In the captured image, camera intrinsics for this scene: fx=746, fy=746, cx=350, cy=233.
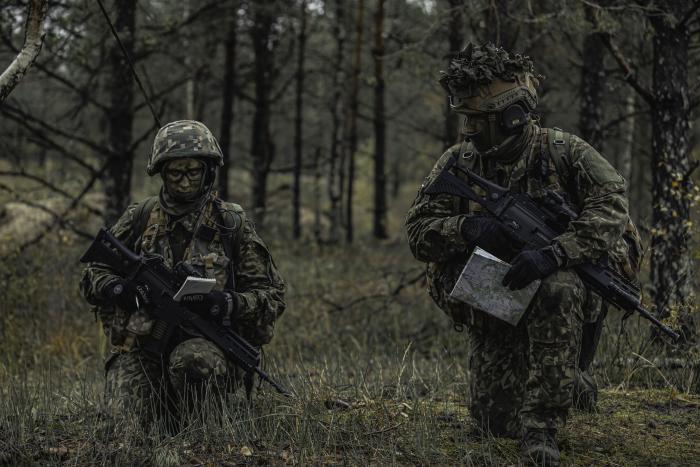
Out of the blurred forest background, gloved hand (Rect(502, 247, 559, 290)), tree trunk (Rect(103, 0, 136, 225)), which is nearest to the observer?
gloved hand (Rect(502, 247, 559, 290))

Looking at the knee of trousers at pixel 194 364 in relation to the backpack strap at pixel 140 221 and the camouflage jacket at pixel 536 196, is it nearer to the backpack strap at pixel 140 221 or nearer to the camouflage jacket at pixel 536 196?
the backpack strap at pixel 140 221

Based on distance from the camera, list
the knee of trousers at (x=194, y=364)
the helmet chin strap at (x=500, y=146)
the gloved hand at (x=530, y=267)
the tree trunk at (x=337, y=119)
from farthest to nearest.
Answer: the tree trunk at (x=337, y=119) → the knee of trousers at (x=194, y=364) → the helmet chin strap at (x=500, y=146) → the gloved hand at (x=530, y=267)

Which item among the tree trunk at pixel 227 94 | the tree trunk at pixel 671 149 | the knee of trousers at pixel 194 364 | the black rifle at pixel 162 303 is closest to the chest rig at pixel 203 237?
the black rifle at pixel 162 303

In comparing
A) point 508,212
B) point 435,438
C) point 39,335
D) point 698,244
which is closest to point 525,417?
point 435,438

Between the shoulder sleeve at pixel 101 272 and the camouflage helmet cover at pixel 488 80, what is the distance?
6.65 feet

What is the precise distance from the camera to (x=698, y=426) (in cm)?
420

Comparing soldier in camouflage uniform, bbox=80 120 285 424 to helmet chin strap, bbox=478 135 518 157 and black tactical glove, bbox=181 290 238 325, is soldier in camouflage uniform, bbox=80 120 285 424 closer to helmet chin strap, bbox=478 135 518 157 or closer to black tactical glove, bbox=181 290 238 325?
black tactical glove, bbox=181 290 238 325

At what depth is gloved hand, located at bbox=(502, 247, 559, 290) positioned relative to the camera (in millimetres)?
3551

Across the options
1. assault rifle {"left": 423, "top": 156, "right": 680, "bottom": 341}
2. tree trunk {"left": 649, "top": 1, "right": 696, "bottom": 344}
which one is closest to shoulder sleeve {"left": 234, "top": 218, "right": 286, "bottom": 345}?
assault rifle {"left": 423, "top": 156, "right": 680, "bottom": 341}

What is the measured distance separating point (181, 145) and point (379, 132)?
15.5m

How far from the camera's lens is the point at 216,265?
4.34 metres

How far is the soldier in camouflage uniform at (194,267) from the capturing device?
418 cm

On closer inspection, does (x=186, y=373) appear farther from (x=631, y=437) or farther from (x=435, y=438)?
(x=631, y=437)

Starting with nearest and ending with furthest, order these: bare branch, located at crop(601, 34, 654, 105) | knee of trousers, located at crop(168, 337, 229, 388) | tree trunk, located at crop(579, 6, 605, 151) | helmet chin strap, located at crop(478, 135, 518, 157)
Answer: helmet chin strap, located at crop(478, 135, 518, 157) < knee of trousers, located at crop(168, 337, 229, 388) < bare branch, located at crop(601, 34, 654, 105) < tree trunk, located at crop(579, 6, 605, 151)
